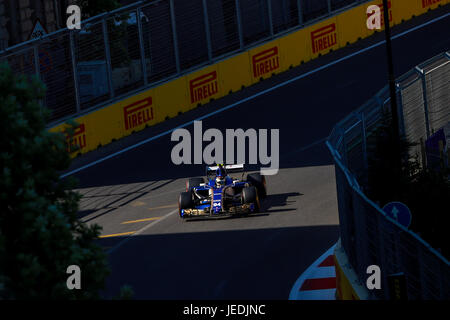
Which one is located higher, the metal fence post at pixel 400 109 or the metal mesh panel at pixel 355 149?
the metal fence post at pixel 400 109

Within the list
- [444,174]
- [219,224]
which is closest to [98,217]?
[219,224]

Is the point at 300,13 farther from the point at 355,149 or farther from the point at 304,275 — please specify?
the point at 304,275

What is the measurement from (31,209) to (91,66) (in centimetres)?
1746

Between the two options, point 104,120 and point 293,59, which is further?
point 293,59

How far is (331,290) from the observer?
14.8m

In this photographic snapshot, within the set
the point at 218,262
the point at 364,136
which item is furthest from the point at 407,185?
the point at 218,262

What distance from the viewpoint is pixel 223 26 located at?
2753cm

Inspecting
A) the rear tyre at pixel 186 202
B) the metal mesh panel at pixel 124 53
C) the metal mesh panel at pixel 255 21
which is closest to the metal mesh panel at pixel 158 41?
the metal mesh panel at pixel 124 53

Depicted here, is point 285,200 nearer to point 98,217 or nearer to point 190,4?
point 98,217

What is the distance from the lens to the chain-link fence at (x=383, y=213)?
9.21 m

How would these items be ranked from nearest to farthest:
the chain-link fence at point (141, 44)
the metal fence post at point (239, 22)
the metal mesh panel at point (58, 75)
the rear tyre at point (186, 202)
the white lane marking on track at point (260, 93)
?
1. the rear tyre at point (186, 202)
2. the metal mesh panel at point (58, 75)
3. the chain-link fence at point (141, 44)
4. the white lane marking on track at point (260, 93)
5. the metal fence post at point (239, 22)

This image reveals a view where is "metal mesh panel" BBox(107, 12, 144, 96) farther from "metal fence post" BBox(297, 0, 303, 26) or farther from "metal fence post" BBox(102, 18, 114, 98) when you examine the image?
"metal fence post" BBox(297, 0, 303, 26)

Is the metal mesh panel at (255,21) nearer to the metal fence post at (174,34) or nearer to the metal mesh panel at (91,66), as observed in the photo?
the metal fence post at (174,34)

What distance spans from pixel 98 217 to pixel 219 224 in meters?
3.43
